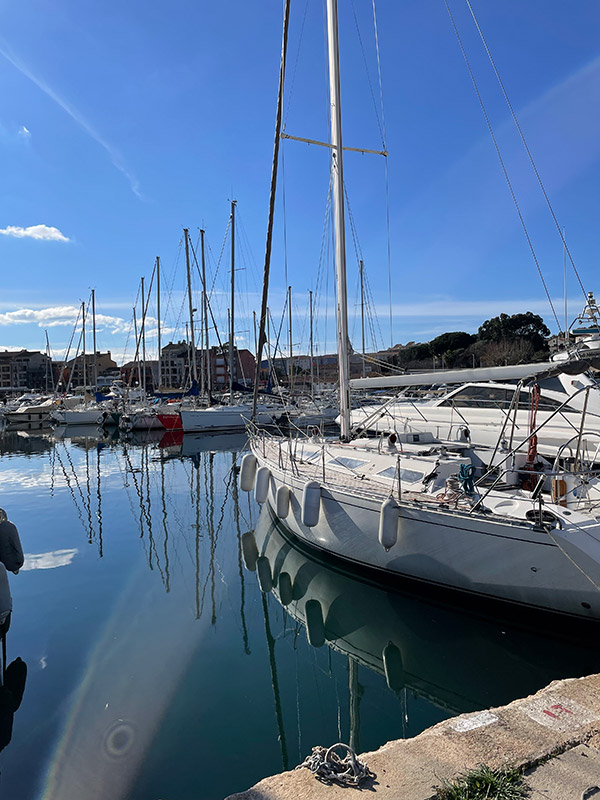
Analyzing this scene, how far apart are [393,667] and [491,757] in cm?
305

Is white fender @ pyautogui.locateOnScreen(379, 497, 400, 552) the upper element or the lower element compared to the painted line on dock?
upper

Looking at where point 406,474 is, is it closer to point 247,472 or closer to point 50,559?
point 247,472

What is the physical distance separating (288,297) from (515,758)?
4032 centimetres

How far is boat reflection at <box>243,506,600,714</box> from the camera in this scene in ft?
18.6

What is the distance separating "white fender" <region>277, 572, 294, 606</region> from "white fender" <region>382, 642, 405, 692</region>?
2108 millimetres

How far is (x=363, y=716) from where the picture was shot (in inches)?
208

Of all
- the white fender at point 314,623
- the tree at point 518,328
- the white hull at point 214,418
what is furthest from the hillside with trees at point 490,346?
the white fender at point 314,623

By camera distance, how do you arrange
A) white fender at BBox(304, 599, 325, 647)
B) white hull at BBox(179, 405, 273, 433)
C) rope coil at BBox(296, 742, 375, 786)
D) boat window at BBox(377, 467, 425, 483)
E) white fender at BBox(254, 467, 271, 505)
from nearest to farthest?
1. rope coil at BBox(296, 742, 375, 786)
2. white fender at BBox(304, 599, 325, 647)
3. boat window at BBox(377, 467, 425, 483)
4. white fender at BBox(254, 467, 271, 505)
5. white hull at BBox(179, 405, 273, 433)

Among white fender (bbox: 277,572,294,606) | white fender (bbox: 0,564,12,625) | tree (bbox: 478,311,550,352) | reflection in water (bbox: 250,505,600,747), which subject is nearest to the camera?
reflection in water (bbox: 250,505,600,747)

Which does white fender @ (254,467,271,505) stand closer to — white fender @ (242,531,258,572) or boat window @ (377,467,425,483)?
white fender @ (242,531,258,572)

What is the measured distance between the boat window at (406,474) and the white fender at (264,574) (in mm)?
2633

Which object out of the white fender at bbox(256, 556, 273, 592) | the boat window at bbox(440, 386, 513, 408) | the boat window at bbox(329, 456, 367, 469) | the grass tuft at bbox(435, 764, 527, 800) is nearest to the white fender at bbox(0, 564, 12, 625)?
the white fender at bbox(256, 556, 273, 592)

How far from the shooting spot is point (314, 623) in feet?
24.6

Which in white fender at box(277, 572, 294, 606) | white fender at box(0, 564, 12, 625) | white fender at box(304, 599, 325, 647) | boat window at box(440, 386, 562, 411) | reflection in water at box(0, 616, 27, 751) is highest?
boat window at box(440, 386, 562, 411)
